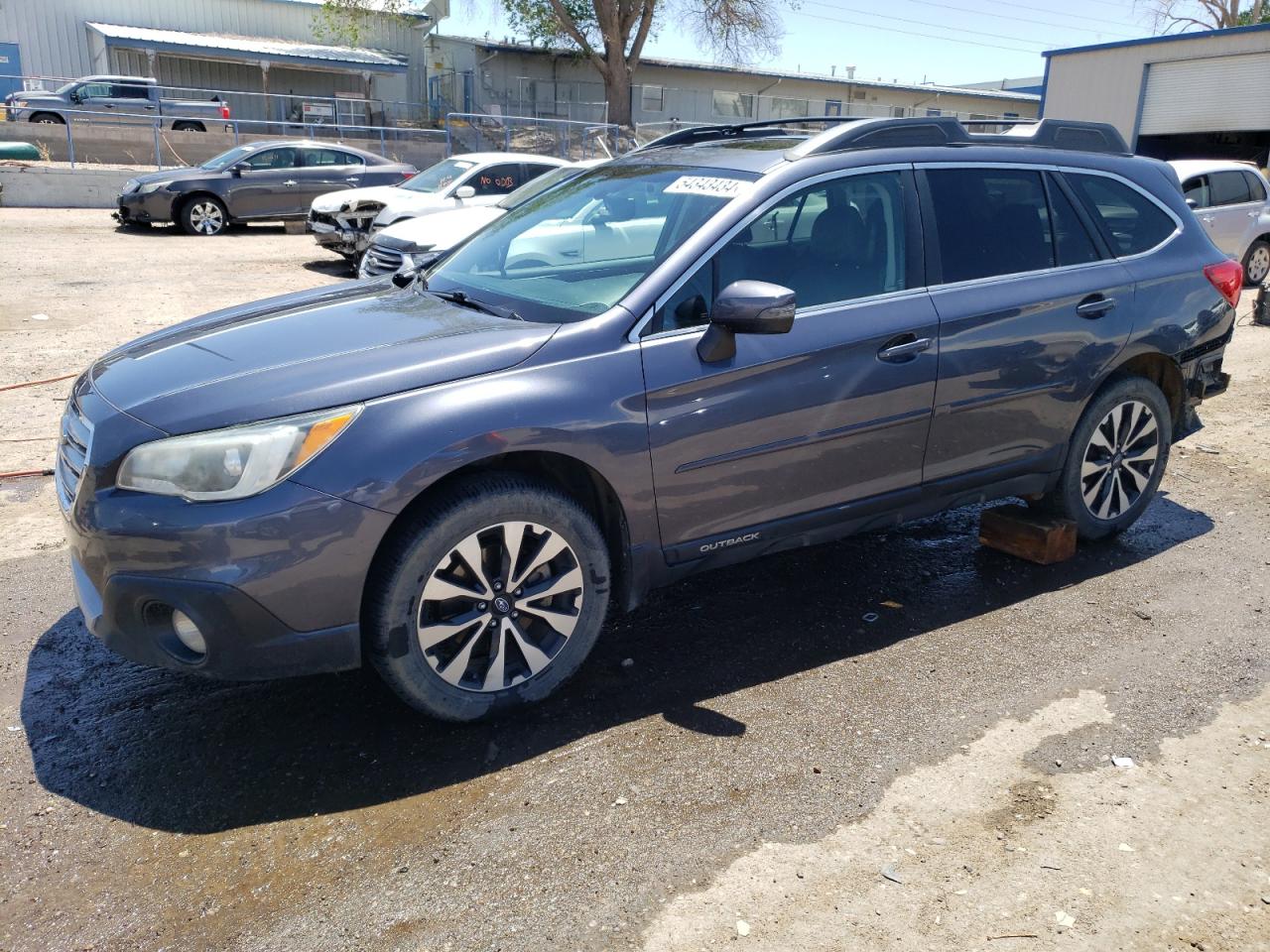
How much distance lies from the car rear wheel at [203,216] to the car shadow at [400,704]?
15.1 metres

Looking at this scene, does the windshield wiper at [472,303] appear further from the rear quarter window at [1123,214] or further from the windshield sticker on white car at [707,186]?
the rear quarter window at [1123,214]

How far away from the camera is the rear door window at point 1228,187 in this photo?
43.0 ft

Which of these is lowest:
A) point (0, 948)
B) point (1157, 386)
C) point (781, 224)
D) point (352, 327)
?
point (0, 948)

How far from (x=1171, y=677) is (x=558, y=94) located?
Answer: 40.5 meters

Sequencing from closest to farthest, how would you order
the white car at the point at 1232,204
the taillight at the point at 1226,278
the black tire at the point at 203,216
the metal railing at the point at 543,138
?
the taillight at the point at 1226,278, the white car at the point at 1232,204, the black tire at the point at 203,216, the metal railing at the point at 543,138

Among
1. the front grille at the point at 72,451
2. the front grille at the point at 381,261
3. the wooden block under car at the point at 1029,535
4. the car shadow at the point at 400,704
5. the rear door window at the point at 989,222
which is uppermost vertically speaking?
the rear door window at the point at 989,222

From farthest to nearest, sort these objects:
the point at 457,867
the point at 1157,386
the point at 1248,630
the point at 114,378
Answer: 1. the point at 1157,386
2. the point at 1248,630
3. the point at 114,378
4. the point at 457,867

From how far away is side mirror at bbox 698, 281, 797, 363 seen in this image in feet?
11.1

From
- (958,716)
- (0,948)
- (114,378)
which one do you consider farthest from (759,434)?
(0,948)

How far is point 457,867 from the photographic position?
2.76 m

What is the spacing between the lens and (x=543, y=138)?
30.5 meters

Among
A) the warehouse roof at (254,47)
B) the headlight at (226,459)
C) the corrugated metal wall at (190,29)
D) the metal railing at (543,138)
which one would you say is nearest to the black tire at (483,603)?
the headlight at (226,459)

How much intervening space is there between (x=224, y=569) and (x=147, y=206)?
16.6m

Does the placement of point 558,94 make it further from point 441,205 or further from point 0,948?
point 0,948
